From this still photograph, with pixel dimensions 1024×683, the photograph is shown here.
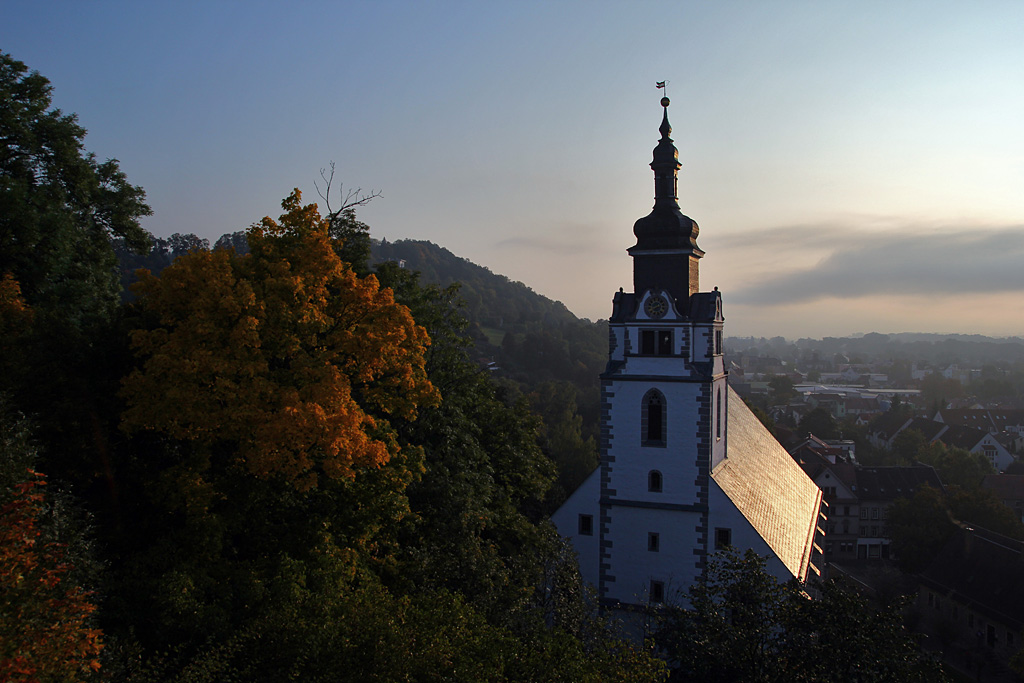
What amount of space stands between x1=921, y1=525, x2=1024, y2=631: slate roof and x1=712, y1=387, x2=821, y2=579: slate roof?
9498 mm

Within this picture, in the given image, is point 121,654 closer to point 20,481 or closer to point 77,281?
point 20,481

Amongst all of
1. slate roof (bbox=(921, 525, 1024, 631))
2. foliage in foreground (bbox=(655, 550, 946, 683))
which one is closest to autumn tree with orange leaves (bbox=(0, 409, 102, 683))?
foliage in foreground (bbox=(655, 550, 946, 683))

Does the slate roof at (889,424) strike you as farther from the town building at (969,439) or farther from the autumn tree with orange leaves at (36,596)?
the autumn tree with orange leaves at (36,596)

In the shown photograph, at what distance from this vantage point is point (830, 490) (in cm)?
5806

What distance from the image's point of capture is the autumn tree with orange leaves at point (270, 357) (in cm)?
1416

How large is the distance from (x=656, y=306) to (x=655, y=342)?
1157 mm

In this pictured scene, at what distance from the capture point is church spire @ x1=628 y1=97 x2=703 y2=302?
75.3 ft

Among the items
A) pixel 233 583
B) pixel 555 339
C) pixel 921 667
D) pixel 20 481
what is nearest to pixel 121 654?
pixel 233 583

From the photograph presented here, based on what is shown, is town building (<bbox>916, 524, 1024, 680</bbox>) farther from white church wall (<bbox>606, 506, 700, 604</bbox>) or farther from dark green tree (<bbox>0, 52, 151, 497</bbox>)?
dark green tree (<bbox>0, 52, 151, 497</bbox>)

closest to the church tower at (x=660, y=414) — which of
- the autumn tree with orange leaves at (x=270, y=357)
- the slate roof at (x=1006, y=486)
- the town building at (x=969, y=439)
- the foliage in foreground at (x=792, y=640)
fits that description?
the foliage in foreground at (x=792, y=640)

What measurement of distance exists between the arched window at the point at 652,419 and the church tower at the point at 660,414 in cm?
3

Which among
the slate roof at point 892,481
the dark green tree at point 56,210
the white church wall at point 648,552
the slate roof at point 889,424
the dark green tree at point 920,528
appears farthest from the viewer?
the slate roof at point 889,424

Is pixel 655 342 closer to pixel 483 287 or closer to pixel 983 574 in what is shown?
pixel 983 574

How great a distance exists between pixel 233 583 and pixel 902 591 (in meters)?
40.3
